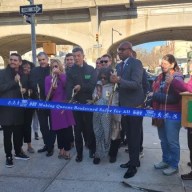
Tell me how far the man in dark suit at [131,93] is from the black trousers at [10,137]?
184cm

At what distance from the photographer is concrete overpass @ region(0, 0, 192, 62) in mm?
23906

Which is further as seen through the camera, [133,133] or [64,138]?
[64,138]

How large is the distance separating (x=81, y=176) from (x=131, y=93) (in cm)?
141

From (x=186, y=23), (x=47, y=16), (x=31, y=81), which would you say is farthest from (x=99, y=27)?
(x=31, y=81)

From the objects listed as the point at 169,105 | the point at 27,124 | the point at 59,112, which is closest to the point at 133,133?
the point at 169,105

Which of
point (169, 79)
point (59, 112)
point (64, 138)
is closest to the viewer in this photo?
point (169, 79)

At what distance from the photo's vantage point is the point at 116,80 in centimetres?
462

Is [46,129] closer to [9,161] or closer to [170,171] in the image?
[9,161]

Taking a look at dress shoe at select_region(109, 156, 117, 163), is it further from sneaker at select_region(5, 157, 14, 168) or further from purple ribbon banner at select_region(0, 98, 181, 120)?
sneaker at select_region(5, 157, 14, 168)

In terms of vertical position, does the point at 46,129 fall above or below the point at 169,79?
below

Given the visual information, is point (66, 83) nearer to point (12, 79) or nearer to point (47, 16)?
point (12, 79)

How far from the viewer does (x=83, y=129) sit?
5938 mm

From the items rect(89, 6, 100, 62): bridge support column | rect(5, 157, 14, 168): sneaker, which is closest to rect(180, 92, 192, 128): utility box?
rect(5, 157, 14, 168): sneaker

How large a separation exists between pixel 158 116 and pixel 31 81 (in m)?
2.50
